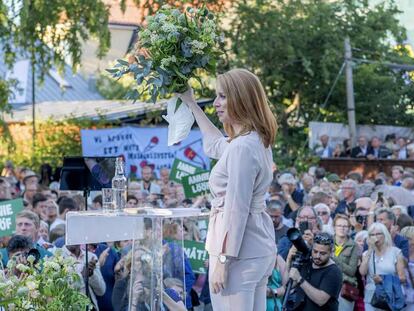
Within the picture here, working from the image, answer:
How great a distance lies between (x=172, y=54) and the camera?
6082 mm

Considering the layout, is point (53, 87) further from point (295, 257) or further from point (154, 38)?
point (154, 38)

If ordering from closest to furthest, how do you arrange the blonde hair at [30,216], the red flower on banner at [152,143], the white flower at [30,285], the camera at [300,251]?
the white flower at [30,285], the camera at [300,251], the blonde hair at [30,216], the red flower on banner at [152,143]

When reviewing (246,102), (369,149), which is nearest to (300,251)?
(246,102)

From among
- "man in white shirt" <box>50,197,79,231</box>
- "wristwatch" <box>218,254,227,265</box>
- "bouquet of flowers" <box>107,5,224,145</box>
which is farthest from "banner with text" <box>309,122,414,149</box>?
"wristwatch" <box>218,254,227,265</box>

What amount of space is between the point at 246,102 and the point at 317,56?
23712mm

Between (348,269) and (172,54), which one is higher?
(172,54)

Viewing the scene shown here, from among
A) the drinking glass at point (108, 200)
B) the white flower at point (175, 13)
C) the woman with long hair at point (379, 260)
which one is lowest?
the woman with long hair at point (379, 260)

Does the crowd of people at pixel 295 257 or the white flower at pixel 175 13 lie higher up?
Result: the white flower at pixel 175 13

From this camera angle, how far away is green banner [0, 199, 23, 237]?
10.4 metres

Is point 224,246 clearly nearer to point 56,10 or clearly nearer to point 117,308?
point 117,308

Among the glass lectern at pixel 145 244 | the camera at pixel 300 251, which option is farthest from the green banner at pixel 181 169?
the glass lectern at pixel 145 244

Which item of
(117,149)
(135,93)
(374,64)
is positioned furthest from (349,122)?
(135,93)

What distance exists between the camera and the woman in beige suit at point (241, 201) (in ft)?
17.7

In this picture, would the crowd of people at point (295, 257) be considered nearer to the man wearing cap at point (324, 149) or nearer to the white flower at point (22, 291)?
the white flower at point (22, 291)
